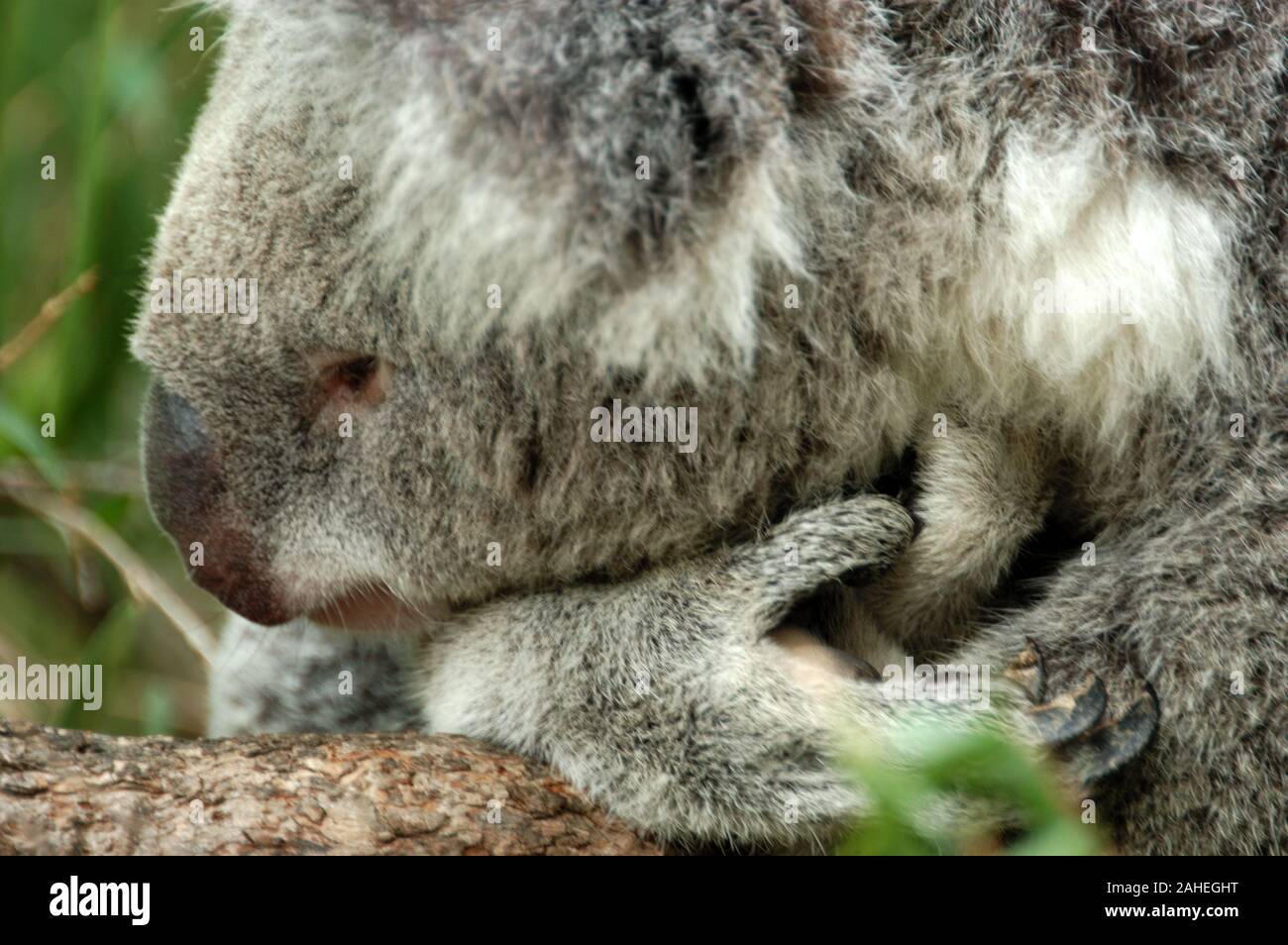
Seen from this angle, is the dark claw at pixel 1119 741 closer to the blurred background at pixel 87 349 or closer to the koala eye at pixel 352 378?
the koala eye at pixel 352 378

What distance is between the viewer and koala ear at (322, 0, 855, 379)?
1.92 metres

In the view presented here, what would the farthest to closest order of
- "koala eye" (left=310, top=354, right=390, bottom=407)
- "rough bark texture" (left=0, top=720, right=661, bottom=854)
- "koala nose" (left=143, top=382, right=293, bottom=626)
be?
"koala nose" (left=143, top=382, right=293, bottom=626), "koala eye" (left=310, top=354, right=390, bottom=407), "rough bark texture" (left=0, top=720, right=661, bottom=854)

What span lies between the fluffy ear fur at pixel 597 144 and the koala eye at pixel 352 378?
0.28 m

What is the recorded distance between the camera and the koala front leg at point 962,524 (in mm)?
2322

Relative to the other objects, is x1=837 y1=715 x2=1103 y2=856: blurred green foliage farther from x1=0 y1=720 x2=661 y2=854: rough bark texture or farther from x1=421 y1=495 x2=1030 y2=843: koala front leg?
x1=0 y1=720 x2=661 y2=854: rough bark texture

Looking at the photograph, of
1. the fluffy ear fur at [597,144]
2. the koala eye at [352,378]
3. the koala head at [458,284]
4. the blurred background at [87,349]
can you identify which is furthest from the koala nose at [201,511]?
the blurred background at [87,349]

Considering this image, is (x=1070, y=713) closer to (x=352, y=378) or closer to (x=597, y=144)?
(x=597, y=144)

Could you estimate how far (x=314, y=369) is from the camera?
2340mm

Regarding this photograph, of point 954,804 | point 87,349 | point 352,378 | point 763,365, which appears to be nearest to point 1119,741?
point 954,804

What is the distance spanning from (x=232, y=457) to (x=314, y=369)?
23 cm

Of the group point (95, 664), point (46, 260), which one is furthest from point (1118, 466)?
point (46, 260)

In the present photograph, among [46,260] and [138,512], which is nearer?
[138,512]

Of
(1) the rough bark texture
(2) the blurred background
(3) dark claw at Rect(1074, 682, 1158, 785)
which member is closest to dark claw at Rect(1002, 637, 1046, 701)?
(3) dark claw at Rect(1074, 682, 1158, 785)
